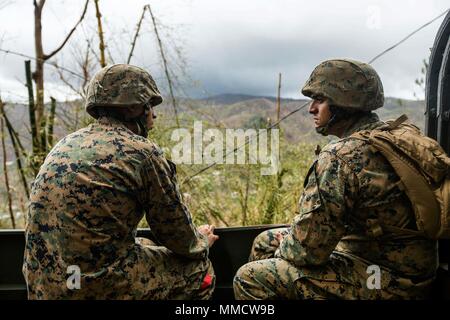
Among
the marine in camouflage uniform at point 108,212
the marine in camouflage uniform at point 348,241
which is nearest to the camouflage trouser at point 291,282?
the marine in camouflage uniform at point 348,241

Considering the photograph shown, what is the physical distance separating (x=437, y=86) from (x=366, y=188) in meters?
0.97

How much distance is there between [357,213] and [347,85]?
598 millimetres

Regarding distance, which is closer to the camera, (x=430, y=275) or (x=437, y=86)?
(x=430, y=275)

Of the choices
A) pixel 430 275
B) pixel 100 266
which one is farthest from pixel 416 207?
pixel 100 266

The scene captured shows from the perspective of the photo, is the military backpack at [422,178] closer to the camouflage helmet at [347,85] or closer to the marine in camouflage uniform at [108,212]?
the camouflage helmet at [347,85]

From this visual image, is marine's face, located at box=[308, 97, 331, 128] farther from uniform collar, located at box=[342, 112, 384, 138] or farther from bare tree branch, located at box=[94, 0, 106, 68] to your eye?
bare tree branch, located at box=[94, 0, 106, 68]

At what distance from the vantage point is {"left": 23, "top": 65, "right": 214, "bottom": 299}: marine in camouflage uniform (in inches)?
77.4

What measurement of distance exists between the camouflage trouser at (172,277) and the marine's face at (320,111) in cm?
89

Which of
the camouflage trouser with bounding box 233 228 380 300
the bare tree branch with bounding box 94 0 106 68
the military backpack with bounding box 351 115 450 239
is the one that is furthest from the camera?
the bare tree branch with bounding box 94 0 106 68

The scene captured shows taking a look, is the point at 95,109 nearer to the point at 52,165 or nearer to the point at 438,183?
the point at 52,165

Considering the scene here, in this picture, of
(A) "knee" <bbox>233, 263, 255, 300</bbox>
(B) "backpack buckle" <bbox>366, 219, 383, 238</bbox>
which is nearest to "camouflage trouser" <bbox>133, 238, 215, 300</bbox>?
(A) "knee" <bbox>233, 263, 255, 300</bbox>

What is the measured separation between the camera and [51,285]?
6.51 ft

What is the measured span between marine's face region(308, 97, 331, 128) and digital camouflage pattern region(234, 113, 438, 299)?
0.22 meters

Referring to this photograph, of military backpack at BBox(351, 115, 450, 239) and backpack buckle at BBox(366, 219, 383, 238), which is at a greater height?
military backpack at BBox(351, 115, 450, 239)
